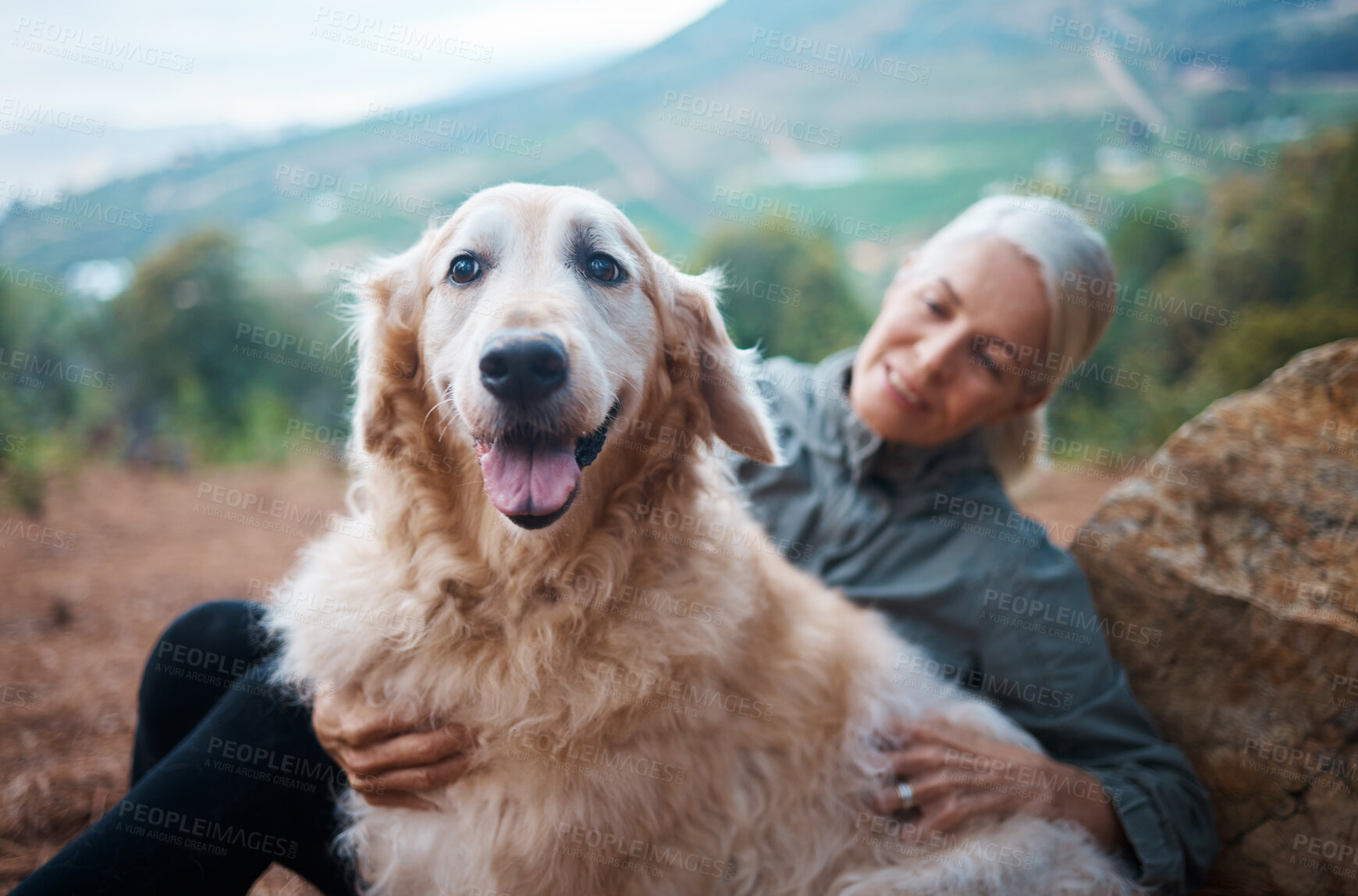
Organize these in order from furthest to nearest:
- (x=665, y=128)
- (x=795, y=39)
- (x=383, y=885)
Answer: (x=665, y=128) < (x=795, y=39) < (x=383, y=885)

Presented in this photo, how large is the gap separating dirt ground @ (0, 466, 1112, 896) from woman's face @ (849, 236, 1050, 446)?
120 cm

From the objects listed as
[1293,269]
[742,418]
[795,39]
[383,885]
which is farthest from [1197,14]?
[383,885]

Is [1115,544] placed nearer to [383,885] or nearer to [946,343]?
[946,343]

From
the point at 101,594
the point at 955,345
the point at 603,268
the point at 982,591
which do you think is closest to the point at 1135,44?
the point at 955,345

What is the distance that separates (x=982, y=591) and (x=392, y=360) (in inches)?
73.6

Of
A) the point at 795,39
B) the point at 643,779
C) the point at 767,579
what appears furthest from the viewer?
the point at 795,39

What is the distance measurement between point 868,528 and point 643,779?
1.18 metres

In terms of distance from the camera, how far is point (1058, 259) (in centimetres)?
243

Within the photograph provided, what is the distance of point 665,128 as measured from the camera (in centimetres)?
577

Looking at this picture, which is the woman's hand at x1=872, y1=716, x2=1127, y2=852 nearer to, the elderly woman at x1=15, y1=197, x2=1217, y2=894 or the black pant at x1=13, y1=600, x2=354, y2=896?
the elderly woman at x1=15, y1=197, x2=1217, y2=894

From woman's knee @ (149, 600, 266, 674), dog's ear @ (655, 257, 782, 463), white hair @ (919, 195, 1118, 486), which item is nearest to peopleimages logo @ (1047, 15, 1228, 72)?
white hair @ (919, 195, 1118, 486)

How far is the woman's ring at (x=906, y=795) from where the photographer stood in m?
1.99

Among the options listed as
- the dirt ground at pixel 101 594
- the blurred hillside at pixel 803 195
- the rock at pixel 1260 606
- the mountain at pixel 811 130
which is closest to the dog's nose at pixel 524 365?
the dirt ground at pixel 101 594

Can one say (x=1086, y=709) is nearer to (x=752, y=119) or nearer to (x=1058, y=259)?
(x=1058, y=259)
